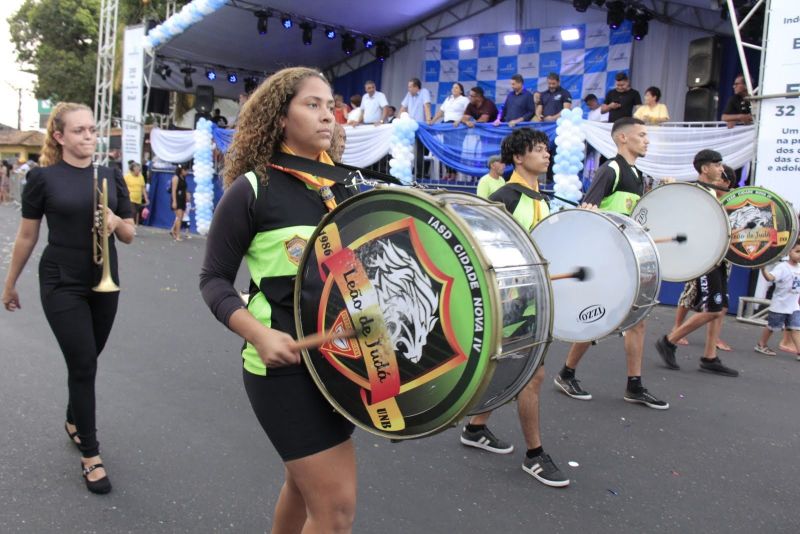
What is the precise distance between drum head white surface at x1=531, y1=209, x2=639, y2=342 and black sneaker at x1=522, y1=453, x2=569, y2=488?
2.38 feet

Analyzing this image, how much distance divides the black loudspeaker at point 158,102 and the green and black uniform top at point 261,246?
19.6 meters

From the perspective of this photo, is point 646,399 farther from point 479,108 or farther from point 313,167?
point 479,108

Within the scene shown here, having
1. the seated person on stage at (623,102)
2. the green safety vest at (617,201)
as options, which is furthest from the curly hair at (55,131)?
the seated person on stage at (623,102)

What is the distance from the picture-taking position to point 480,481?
3.63 m

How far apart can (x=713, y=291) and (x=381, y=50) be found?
14673 millimetres

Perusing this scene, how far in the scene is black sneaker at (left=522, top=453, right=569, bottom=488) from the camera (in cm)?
359

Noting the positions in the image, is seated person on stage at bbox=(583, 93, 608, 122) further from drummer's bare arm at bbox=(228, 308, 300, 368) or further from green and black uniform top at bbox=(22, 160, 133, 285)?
drummer's bare arm at bbox=(228, 308, 300, 368)

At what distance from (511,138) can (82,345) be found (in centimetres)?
270

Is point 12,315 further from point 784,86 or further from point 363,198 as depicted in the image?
point 784,86

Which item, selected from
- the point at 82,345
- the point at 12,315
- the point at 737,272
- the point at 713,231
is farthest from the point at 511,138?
the point at 737,272

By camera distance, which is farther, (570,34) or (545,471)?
(570,34)

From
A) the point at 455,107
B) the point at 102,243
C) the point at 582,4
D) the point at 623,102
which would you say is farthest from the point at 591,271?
the point at 582,4

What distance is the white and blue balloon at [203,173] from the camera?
16.4 metres

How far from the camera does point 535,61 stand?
15.7 meters
